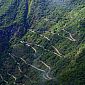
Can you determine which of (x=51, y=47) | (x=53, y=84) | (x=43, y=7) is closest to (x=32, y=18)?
(x=43, y=7)

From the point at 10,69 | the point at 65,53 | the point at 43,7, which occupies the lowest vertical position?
the point at 10,69

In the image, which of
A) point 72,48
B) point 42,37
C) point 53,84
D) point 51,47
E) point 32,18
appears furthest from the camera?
point 32,18

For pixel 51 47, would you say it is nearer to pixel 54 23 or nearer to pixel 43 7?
pixel 54 23

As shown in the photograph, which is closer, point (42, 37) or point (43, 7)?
point (42, 37)

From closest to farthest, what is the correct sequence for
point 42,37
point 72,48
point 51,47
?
point 72,48 → point 51,47 → point 42,37

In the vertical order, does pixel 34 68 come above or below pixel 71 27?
below

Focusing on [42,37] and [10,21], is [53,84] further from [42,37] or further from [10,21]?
[10,21]
